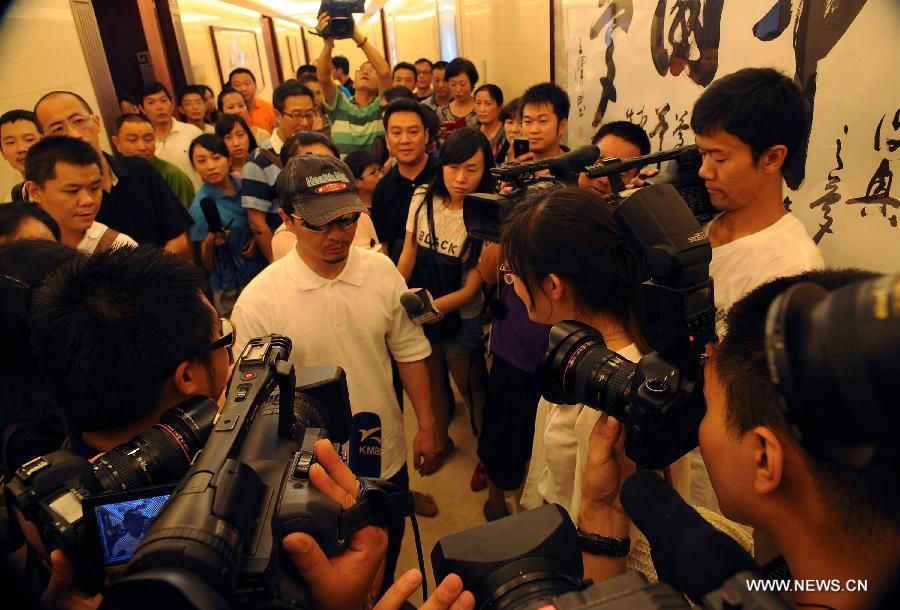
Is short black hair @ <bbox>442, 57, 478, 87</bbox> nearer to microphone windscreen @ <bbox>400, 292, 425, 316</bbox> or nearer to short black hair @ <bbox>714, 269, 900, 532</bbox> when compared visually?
microphone windscreen @ <bbox>400, 292, 425, 316</bbox>

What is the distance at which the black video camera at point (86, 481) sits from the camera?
2.24ft

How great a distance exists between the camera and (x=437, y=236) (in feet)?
7.69

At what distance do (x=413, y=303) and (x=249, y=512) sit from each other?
1.04 m

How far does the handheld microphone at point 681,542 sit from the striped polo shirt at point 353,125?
3488 mm

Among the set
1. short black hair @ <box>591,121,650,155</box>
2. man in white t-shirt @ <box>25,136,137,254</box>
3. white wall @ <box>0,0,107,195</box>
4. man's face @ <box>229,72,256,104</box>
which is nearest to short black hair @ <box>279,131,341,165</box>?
man in white t-shirt @ <box>25,136,137,254</box>

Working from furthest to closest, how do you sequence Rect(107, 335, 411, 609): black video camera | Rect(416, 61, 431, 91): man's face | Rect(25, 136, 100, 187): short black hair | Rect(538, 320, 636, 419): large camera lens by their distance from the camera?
Rect(416, 61, 431, 91): man's face → Rect(25, 136, 100, 187): short black hair → Rect(538, 320, 636, 419): large camera lens → Rect(107, 335, 411, 609): black video camera

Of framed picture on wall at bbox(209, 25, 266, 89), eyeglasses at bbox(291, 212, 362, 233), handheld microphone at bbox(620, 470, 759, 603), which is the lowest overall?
handheld microphone at bbox(620, 470, 759, 603)

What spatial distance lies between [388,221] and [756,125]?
5.59ft

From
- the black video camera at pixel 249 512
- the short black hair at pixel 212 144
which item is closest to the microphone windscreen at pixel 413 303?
the black video camera at pixel 249 512

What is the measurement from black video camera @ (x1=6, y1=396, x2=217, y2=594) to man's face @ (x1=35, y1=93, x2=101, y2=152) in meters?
2.47

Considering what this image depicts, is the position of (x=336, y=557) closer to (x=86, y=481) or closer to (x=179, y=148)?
(x=86, y=481)

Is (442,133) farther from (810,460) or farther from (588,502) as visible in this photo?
(810,460)

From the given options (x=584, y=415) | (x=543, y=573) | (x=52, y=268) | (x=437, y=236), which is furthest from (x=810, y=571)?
(x=437, y=236)

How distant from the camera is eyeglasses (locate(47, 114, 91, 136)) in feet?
8.73
